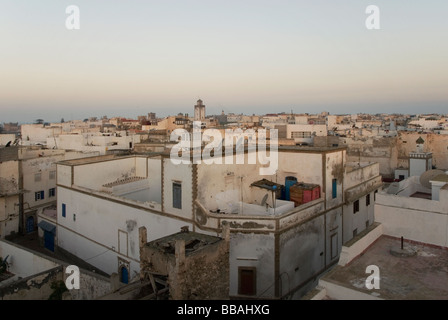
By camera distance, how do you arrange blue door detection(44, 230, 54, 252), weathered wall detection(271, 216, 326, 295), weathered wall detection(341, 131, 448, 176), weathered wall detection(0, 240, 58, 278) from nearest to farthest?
1. weathered wall detection(271, 216, 326, 295)
2. weathered wall detection(0, 240, 58, 278)
3. blue door detection(44, 230, 54, 252)
4. weathered wall detection(341, 131, 448, 176)

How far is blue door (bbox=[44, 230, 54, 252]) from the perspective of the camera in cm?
2616

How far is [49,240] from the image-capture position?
1041 inches

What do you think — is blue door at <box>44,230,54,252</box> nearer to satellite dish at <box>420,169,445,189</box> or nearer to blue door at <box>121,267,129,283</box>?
blue door at <box>121,267,129,283</box>

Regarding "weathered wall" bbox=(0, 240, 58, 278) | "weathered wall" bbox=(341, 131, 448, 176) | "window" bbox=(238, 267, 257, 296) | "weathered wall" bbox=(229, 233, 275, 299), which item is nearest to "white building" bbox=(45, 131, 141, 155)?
"weathered wall" bbox=(0, 240, 58, 278)

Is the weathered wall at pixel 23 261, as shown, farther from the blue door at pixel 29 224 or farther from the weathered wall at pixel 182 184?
the blue door at pixel 29 224

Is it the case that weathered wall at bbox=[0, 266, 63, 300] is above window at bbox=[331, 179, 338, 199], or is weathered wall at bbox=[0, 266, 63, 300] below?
below

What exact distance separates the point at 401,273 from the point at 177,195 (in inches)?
388

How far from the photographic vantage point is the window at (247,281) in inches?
598

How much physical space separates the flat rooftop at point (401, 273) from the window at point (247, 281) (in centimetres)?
489

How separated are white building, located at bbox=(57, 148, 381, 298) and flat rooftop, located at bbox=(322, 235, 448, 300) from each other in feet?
13.8

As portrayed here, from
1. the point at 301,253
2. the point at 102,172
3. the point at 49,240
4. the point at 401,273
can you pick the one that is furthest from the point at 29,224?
the point at 401,273

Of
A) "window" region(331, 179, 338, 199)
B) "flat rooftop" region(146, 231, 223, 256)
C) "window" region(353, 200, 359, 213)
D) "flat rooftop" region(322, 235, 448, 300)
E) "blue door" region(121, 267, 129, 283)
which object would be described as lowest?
"blue door" region(121, 267, 129, 283)
